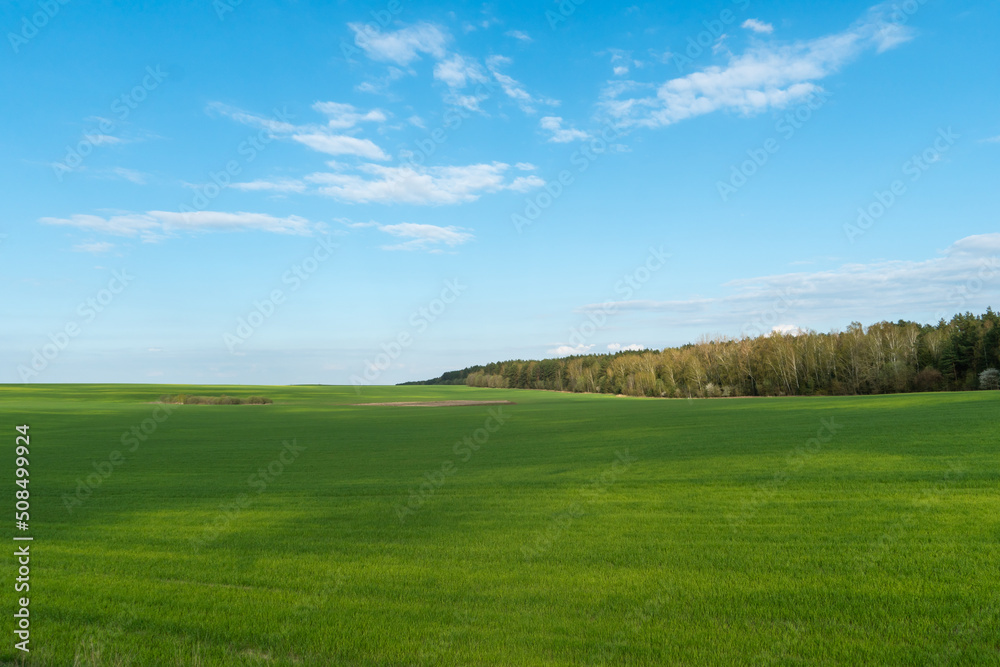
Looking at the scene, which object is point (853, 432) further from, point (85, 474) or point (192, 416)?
point (192, 416)

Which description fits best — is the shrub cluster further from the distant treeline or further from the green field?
the distant treeline

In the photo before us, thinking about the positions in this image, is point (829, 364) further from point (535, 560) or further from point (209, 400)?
point (535, 560)

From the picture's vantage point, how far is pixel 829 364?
93.1 m

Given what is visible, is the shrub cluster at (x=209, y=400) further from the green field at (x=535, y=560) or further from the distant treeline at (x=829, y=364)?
the distant treeline at (x=829, y=364)

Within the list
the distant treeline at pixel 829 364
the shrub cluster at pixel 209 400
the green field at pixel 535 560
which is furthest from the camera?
the shrub cluster at pixel 209 400

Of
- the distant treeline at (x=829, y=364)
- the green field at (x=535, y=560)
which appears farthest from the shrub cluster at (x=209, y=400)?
the distant treeline at (x=829, y=364)

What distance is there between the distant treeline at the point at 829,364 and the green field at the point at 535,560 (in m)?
66.5

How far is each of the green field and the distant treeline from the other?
66.5m

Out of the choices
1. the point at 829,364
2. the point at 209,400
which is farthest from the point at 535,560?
the point at 829,364

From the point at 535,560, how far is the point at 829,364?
3851 inches

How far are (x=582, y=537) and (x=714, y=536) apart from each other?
8.84 ft

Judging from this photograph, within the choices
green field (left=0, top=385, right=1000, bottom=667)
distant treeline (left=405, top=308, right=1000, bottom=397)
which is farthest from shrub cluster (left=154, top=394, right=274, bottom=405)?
distant treeline (left=405, top=308, right=1000, bottom=397)

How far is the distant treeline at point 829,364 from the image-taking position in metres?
76.4

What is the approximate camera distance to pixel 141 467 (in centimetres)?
2395
